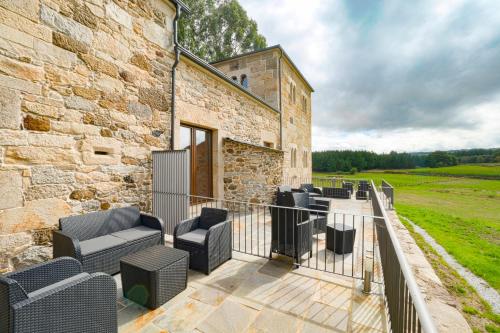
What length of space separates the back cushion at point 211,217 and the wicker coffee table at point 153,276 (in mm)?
1033

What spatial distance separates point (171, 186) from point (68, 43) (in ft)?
9.34

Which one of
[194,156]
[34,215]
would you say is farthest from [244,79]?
[34,215]

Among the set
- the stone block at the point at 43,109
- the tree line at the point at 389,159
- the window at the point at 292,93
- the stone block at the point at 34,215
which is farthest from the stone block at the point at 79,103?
the tree line at the point at 389,159

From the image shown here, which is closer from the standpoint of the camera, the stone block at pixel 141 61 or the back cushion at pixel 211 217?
the back cushion at pixel 211 217

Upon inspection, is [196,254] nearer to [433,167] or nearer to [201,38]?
[201,38]

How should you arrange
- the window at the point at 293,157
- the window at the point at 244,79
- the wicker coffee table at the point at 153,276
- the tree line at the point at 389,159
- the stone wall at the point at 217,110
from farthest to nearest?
the tree line at the point at 389,159, the window at the point at 293,157, the window at the point at 244,79, the stone wall at the point at 217,110, the wicker coffee table at the point at 153,276

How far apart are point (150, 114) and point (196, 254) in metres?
3.15

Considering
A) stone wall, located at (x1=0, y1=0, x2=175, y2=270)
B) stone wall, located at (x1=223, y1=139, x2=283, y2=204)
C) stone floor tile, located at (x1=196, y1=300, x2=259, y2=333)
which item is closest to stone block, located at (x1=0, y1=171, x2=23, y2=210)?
stone wall, located at (x1=0, y1=0, x2=175, y2=270)

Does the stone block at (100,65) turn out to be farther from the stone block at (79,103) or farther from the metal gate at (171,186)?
the metal gate at (171,186)

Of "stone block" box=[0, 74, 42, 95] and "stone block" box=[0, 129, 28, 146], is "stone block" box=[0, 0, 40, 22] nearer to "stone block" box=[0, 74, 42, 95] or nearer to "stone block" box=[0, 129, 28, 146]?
"stone block" box=[0, 74, 42, 95]

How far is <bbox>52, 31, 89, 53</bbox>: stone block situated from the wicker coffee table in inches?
134

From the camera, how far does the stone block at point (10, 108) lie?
9.25 ft

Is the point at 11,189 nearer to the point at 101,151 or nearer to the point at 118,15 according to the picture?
the point at 101,151

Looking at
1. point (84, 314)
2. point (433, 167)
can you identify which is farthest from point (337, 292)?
point (433, 167)
